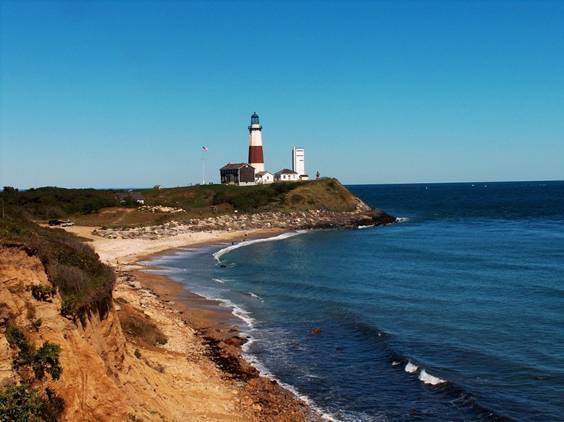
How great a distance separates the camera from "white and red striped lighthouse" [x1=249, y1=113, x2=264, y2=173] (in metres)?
99.1

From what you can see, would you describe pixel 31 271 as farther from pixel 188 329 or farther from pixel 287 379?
pixel 188 329

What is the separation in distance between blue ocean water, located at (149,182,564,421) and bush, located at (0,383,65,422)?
333 inches

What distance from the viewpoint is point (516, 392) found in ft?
58.8

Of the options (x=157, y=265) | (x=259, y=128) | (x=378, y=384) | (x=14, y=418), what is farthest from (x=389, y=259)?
(x=259, y=128)

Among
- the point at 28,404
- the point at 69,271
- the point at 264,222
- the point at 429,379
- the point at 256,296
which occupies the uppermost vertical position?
the point at 69,271

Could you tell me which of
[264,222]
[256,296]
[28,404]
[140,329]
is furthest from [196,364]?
[264,222]

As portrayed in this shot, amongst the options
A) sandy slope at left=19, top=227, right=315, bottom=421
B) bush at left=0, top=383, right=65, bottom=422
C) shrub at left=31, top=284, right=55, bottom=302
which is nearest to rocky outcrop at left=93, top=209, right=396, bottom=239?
sandy slope at left=19, top=227, right=315, bottom=421

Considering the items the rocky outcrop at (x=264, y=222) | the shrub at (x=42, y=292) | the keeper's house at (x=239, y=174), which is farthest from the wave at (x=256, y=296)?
the keeper's house at (x=239, y=174)

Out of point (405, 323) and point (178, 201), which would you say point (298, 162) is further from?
point (405, 323)

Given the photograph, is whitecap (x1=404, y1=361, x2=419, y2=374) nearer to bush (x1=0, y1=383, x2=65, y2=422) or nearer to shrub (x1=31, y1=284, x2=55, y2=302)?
bush (x1=0, y1=383, x2=65, y2=422)

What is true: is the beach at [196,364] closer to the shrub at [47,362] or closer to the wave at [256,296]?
the shrub at [47,362]

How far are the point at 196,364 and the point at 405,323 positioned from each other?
11.2 metres

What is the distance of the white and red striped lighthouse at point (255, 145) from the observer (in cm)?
9906

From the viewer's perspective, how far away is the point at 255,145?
101 m
